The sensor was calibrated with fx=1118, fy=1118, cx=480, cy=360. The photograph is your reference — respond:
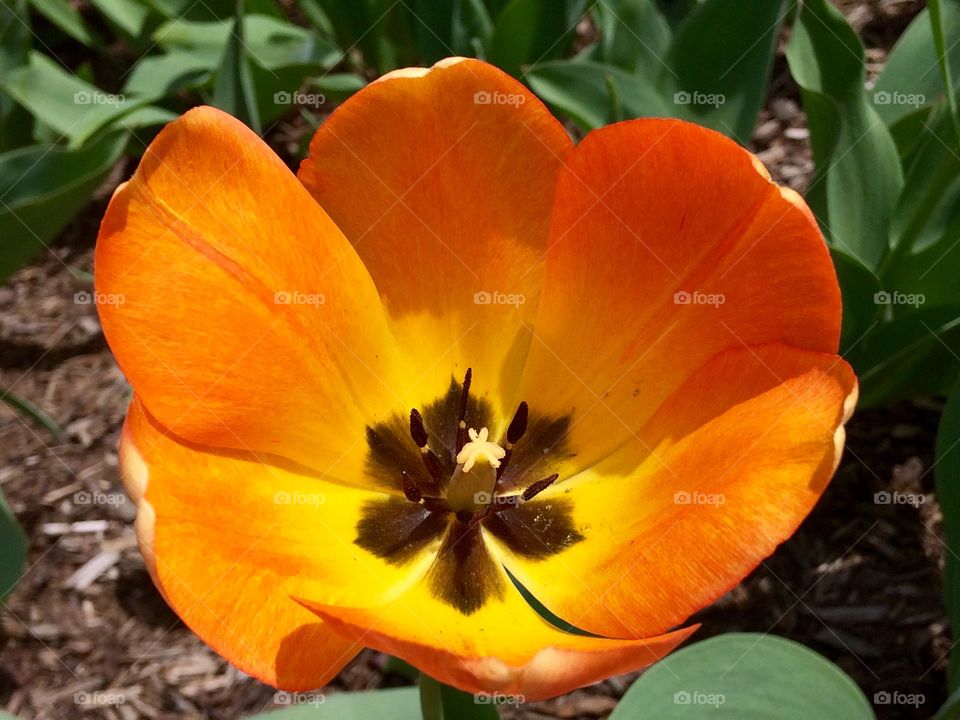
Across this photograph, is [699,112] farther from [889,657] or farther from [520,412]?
[889,657]

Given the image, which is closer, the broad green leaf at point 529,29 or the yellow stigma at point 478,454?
the yellow stigma at point 478,454

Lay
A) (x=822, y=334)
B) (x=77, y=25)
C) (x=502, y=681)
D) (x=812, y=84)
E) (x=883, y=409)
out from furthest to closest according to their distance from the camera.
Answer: (x=77, y=25) < (x=883, y=409) < (x=812, y=84) < (x=822, y=334) < (x=502, y=681)

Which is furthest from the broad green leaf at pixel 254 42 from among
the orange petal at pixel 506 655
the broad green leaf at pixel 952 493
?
the orange petal at pixel 506 655

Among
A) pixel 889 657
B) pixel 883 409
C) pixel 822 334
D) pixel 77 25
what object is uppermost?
pixel 822 334

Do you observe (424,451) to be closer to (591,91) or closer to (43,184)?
(591,91)

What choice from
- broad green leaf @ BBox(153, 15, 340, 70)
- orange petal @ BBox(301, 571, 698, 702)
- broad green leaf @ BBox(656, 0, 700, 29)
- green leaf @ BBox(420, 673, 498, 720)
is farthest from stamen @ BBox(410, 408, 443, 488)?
broad green leaf @ BBox(656, 0, 700, 29)

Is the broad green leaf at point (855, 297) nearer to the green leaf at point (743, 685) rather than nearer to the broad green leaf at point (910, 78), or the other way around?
the broad green leaf at point (910, 78)

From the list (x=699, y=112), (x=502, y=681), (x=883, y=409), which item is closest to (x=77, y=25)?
(x=699, y=112)
